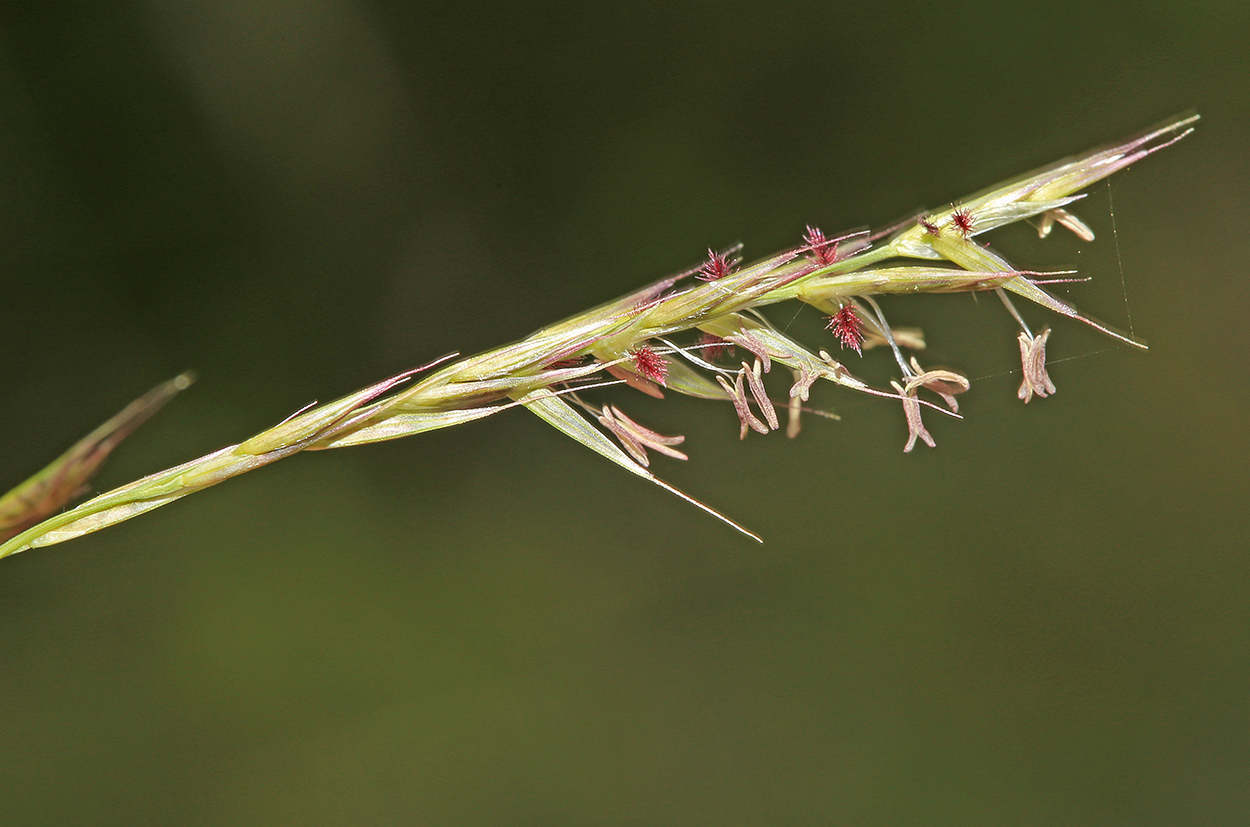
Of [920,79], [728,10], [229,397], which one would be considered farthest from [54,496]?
[920,79]

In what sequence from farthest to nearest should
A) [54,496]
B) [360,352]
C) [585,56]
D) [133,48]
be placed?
[360,352] → [585,56] → [133,48] → [54,496]

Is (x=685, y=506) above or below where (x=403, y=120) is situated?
below

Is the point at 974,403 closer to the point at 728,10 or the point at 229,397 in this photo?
the point at 728,10

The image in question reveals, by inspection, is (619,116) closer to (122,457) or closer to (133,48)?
(133,48)

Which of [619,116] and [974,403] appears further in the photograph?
[974,403]

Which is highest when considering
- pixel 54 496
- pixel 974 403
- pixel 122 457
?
pixel 122 457

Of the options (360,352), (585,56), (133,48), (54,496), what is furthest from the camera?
(360,352)

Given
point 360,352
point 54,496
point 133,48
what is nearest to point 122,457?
point 360,352
